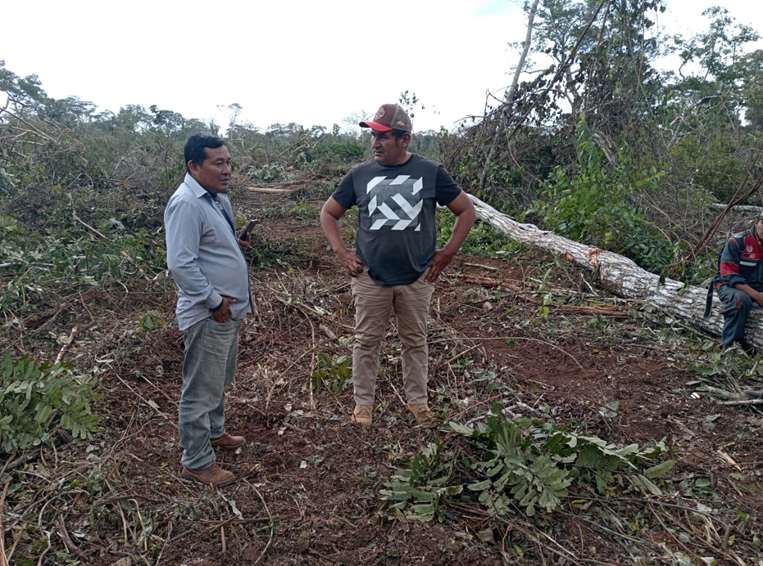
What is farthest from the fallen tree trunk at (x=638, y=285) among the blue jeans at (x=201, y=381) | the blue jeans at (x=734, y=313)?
the blue jeans at (x=201, y=381)

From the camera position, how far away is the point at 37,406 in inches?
130

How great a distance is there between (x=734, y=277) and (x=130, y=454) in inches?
183

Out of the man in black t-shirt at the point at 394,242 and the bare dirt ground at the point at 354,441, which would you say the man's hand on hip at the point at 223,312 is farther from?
the bare dirt ground at the point at 354,441

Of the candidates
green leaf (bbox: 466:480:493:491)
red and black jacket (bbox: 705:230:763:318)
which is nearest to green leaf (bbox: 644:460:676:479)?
green leaf (bbox: 466:480:493:491)

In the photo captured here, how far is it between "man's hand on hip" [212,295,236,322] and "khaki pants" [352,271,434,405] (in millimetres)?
852

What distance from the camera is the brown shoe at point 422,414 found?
349 cm

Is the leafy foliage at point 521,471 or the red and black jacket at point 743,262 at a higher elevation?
the red and black jacket at point 743,262

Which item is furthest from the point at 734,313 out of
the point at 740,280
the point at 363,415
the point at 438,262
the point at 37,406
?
the point at 37,406

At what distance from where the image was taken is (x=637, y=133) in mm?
8922

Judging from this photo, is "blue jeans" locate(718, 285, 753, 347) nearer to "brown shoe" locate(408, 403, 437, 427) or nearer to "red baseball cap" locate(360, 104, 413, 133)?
"brown shoe" locate(408, 403, 437, 427)

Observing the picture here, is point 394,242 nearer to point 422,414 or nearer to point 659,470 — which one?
point 422,414

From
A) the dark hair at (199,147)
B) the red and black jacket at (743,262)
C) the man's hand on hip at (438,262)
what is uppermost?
the dark hair at (199,147)

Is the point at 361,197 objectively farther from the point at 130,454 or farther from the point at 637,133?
the point at 637,133

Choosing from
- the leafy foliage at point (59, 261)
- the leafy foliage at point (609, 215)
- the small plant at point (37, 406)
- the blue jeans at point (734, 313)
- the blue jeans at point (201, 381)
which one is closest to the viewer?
the blue jeans at point (201, 381)
